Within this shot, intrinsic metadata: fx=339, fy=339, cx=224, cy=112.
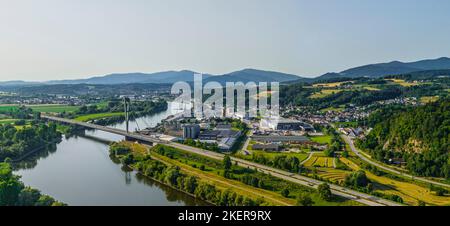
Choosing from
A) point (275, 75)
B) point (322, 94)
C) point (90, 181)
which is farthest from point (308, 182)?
point (275, 75)

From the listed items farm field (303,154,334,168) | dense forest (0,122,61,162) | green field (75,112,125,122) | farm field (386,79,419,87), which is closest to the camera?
farm field (303,154,334,168)

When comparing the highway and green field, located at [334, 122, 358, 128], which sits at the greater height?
green field, located at [334, 122, 358, 128]

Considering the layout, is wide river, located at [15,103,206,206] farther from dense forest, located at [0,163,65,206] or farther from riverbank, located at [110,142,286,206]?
dense forest, located at [0,163,65,206]

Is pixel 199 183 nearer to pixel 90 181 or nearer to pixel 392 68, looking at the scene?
pixel 90 181

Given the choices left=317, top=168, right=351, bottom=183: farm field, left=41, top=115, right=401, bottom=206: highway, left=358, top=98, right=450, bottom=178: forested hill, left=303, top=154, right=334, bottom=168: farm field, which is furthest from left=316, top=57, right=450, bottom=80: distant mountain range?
left=317, top=168, right=351, bottom=183: farm field

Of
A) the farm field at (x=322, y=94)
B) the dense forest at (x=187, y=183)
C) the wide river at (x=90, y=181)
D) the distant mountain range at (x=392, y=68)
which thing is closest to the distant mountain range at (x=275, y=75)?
the distant mountain range at (x=392, y=68)
